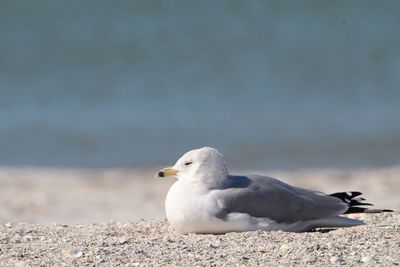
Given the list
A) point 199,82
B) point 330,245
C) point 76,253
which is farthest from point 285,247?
point 199,82

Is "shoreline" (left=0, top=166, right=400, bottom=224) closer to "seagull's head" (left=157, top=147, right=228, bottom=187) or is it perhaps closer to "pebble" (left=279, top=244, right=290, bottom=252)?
"seagull's head" (left=157, top=147, right=228, bottom=187)

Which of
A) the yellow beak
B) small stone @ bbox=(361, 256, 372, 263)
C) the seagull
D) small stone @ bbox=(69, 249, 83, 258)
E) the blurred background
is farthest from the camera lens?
the blurred background

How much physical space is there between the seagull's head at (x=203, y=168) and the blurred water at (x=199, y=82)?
288 inches

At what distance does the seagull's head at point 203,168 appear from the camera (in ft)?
20.4

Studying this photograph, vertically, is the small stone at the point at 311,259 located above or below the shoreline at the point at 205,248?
below

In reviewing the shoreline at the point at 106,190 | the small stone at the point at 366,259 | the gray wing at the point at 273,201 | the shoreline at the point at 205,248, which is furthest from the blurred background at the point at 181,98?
the small stone at the point at 366,259

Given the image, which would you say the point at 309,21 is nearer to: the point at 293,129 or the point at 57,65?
the point at 57,65

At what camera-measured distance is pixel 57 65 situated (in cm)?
2019

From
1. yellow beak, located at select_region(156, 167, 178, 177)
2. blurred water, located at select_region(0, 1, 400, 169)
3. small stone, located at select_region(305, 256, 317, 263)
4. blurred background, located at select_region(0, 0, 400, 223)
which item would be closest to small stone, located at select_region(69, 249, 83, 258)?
yellow beak, located at select_region(156, 167, 178, 177)

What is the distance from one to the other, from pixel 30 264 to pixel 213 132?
33.6ft

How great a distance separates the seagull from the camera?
6043mm

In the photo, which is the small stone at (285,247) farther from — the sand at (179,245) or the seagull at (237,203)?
the seagull at (237,203)

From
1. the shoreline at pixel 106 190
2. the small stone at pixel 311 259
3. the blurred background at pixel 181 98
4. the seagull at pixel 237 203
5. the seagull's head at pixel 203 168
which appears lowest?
the small stone at pixel 311 259

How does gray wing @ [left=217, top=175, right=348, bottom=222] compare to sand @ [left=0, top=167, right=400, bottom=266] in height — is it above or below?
above
